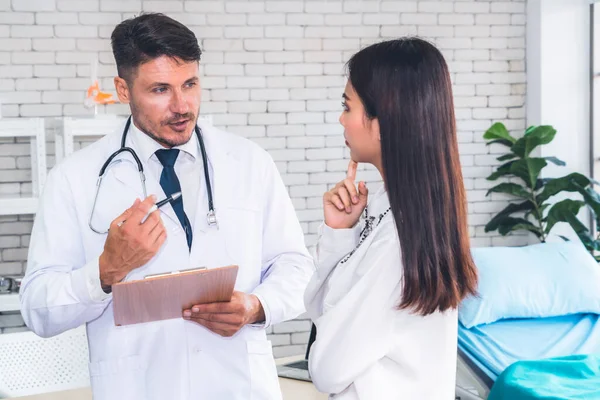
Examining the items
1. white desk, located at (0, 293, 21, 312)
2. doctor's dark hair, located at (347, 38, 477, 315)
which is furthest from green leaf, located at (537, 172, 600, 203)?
doctor's dark hair, located at (347, 38, 477, 315)

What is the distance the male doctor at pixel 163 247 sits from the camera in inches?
76.7

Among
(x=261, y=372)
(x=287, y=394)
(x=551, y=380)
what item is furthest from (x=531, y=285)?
(x=261, y=372)

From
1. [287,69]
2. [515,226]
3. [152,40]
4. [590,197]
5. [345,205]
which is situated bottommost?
[515,226]

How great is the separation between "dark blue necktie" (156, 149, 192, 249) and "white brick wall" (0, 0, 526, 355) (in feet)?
9.63

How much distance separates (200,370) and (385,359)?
57cm

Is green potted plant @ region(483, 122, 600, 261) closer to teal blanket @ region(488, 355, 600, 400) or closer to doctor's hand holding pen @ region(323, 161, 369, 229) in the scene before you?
teal blanket @ region(488, 355, 600, 400)

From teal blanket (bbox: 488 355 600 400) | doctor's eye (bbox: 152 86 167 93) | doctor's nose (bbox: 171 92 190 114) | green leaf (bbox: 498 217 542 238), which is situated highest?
doctor's eye (bbox: 152 86 167 93)

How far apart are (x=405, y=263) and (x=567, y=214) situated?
391cm

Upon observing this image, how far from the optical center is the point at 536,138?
5238 mm

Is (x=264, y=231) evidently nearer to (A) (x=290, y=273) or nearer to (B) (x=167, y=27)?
(A) (x=290, y=273)

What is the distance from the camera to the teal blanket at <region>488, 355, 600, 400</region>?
313 centimetres

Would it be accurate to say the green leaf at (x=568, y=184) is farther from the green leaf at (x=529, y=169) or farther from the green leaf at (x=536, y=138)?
the green leaf at (x=536, y=138)

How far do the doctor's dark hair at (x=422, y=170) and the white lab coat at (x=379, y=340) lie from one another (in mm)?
36

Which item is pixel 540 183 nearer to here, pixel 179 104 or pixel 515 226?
pixel 515 226
